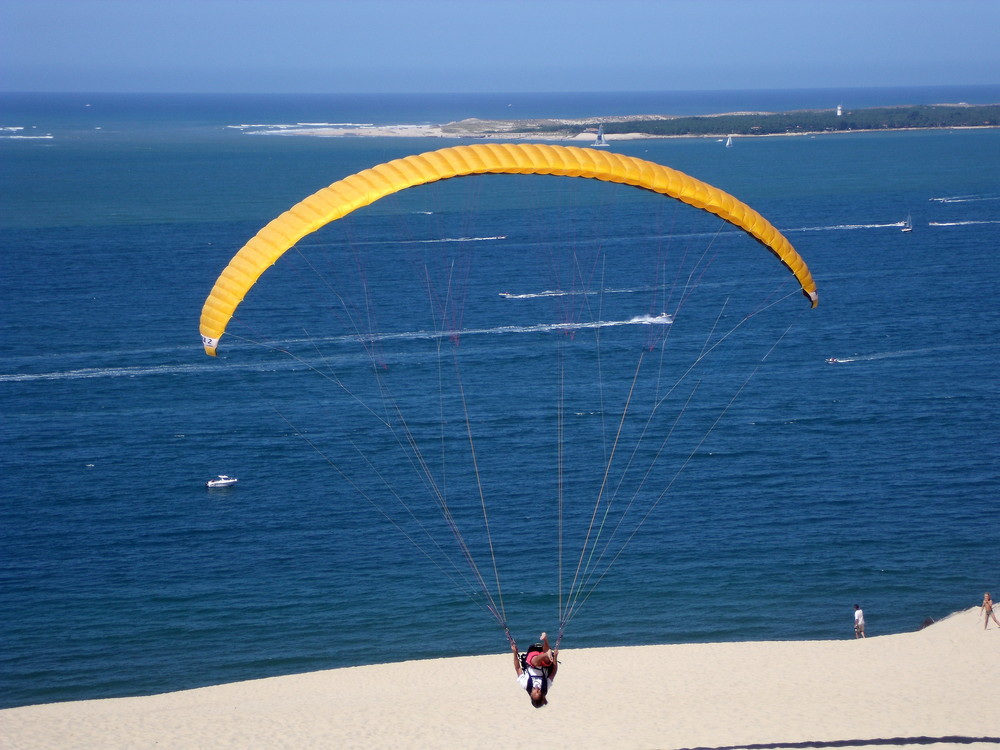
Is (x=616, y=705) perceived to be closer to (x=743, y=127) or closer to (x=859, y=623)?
(x=859, y=623)

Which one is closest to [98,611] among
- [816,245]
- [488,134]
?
[816,245]

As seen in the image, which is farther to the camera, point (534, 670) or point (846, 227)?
point (846, 227)

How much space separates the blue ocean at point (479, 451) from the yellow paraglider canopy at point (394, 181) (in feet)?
29.7

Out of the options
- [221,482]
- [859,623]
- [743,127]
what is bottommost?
[859,623]

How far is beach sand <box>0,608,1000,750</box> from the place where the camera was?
18.5 metres

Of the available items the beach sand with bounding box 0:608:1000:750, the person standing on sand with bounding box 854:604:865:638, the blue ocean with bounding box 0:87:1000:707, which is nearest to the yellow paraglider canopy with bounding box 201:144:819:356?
the beach sand with bounding box 0:608:1000:750

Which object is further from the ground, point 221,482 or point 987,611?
point 221,482

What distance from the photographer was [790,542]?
30.7 m

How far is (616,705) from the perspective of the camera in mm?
19922

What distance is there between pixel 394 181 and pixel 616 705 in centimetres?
1055

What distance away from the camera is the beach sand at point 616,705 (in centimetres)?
1848

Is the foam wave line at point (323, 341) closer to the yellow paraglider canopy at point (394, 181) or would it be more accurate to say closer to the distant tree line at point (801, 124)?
the yellow paraglider canopy at point (394, 181)

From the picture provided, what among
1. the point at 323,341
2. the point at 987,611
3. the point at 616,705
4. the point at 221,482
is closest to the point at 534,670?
the point at 616,705

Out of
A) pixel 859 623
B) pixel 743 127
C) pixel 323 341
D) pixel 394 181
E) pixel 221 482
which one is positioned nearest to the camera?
pixel 394 181
